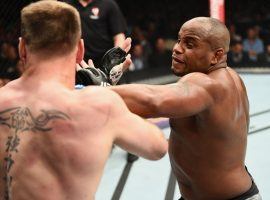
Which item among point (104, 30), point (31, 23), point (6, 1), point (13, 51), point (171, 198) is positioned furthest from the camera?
point (13, 51)

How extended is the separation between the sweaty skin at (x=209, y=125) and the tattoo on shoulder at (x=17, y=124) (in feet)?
1.65

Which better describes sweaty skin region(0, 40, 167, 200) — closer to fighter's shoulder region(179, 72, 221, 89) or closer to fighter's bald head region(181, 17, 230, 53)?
fighter's shoulder region(179, 72, 221, 89)

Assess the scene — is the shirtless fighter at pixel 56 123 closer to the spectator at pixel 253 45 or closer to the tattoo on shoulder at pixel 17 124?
the tattoo on shoulder at pixel 17 124

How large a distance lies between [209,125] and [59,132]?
60cm

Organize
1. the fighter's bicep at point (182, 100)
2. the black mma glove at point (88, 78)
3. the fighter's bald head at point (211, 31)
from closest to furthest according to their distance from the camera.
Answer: the fighter's bicep at point (182, 100) < the black mma glove at point (88, 78) < the fighter's bald head at point (211, 31)

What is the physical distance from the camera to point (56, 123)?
111 cm

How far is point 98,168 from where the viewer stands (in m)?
1.15

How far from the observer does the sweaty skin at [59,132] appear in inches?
43.8

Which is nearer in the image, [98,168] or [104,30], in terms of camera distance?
[98,168]

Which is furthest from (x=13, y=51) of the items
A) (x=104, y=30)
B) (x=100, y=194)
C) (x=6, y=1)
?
(x=100, y=194)

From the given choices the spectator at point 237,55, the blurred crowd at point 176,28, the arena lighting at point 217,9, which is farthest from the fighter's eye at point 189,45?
the spectator at point 237,55

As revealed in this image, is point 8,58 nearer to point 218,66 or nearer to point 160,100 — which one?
point 218,66

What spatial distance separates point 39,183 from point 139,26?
6.63 meters

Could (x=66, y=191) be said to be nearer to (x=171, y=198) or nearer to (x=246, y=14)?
(x=171, y=198)
